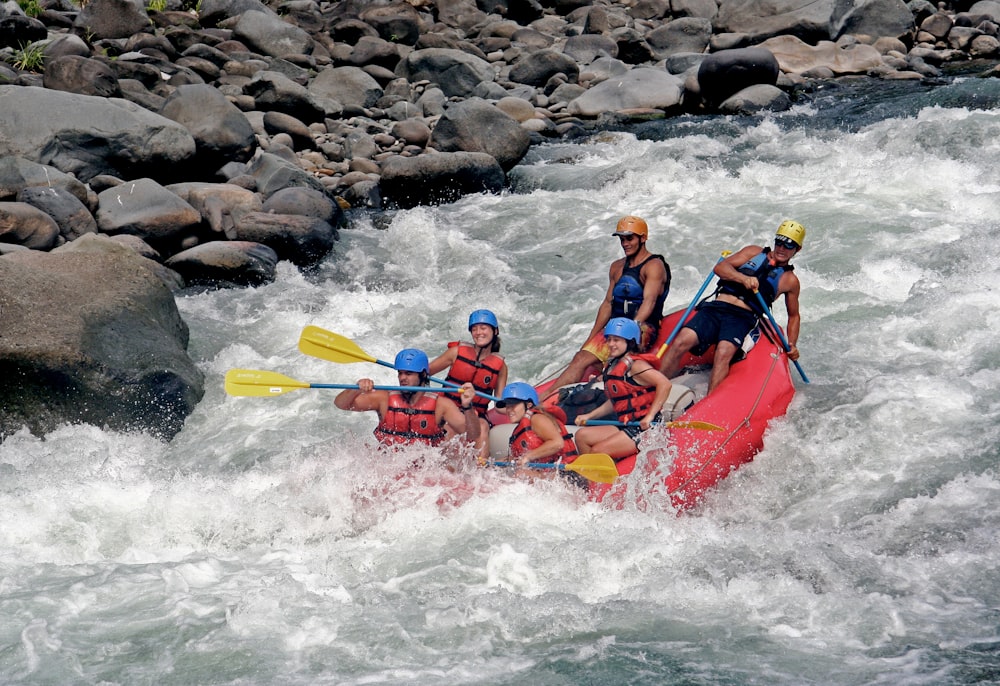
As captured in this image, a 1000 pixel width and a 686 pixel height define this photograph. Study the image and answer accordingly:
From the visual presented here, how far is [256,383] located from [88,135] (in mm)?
4930

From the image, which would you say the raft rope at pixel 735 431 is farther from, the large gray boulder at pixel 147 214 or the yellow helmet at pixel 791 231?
the large gray boulder at pixel 147 214

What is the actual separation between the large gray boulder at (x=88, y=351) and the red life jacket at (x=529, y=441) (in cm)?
257

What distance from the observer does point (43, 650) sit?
4.54 metres

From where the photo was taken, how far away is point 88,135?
10125 mm

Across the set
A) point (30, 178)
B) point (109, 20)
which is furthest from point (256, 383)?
point (109, 20)

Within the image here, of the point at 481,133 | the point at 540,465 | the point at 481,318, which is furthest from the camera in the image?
the point at 481,133

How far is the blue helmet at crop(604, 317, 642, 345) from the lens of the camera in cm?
611

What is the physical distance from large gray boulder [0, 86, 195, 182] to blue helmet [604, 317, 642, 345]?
6090 millimetres

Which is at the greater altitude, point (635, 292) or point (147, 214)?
point (635, 292)

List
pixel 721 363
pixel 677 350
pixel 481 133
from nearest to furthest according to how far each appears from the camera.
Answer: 1. pixel 721 363
2. pixel 677 350
3. pixel 481 133

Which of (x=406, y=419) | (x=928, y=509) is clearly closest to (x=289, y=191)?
(x=406, y=419)

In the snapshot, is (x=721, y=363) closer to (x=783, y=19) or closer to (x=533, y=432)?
(x=533, y=432)

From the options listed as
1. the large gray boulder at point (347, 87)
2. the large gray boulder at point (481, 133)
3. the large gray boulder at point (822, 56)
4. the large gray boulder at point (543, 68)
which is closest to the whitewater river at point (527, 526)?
the large gray boulder at point (481, 133)

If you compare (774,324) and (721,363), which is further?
(774,324)
